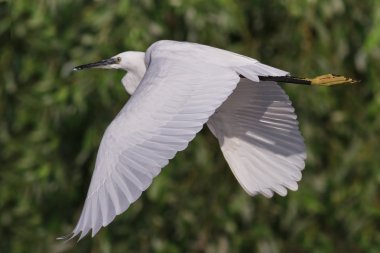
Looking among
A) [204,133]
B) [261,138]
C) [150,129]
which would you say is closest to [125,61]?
[261,138]

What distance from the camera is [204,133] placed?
14.5 ft

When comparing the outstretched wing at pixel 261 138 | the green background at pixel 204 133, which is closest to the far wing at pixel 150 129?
the outstretched wing at pixel 261 138

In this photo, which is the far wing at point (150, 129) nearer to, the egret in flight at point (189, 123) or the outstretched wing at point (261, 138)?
the egret in flight at point (189, 123)

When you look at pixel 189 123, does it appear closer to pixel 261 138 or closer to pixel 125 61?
pixel 261 138

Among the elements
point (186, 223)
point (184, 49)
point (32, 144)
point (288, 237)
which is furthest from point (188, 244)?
point (184, 49)

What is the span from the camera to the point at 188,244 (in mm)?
4414

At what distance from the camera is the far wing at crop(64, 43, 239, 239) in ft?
8.14

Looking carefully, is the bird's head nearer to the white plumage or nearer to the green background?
the white plumage

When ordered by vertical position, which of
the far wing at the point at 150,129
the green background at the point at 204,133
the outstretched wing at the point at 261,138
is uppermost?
the far wing at the point at 150,129

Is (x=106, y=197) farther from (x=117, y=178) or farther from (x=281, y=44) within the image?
(x=281, y=44)

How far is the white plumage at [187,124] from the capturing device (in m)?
2.53

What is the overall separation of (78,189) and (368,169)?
3.61 feet

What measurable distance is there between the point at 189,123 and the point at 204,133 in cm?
178

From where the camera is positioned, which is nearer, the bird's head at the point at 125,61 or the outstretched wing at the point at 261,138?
the outstretched wing at the point at 261,138
